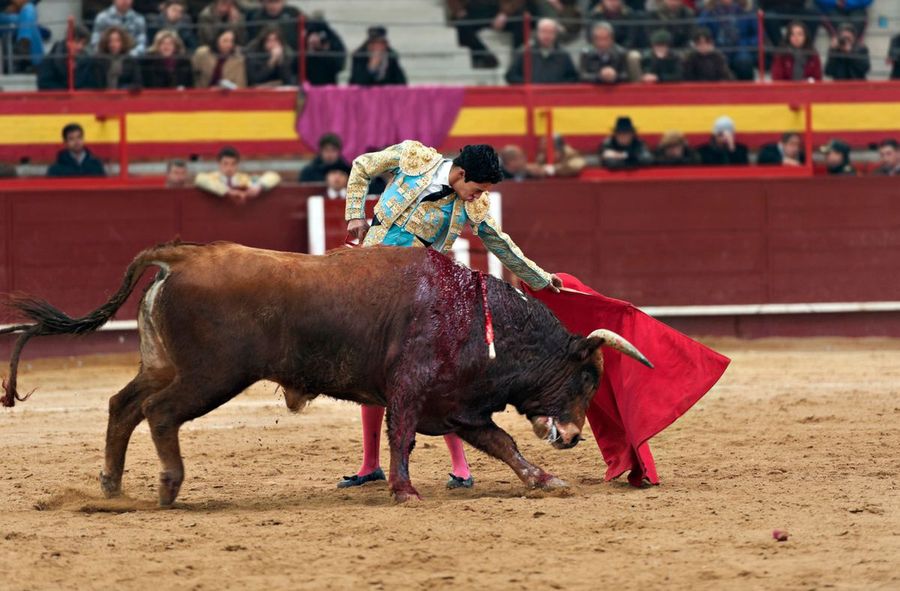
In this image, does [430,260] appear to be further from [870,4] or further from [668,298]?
[870,4]

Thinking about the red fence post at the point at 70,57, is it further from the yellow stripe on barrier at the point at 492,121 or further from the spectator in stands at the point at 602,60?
the spectator in stands at the point at 602,60

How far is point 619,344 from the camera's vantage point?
5.31m

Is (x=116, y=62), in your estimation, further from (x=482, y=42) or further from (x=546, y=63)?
(x=546, y=63)

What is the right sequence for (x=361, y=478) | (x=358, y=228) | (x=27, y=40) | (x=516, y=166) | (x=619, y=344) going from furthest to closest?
(x=27, y=40)
(x=516, y=166)
(x=361, y=478)
(x=358, y=228)
(x=619, y=344)

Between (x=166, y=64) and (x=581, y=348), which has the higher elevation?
(x=166, y=64)

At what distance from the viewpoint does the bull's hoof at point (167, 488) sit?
504 cm

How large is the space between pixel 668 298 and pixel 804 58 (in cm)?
274

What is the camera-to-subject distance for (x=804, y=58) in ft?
41.9

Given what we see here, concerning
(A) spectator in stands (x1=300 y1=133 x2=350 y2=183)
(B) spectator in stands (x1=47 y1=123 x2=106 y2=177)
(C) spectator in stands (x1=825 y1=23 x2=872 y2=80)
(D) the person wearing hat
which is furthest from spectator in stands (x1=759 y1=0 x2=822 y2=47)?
(D) the person wearing hat

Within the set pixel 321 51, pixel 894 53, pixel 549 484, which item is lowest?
pixel 549 484

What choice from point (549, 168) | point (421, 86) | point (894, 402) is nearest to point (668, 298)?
point (549, 168)

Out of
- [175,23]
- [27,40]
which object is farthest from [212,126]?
[27,40]

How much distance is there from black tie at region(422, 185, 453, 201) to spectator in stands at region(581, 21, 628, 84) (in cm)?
703

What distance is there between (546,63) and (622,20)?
834mm
